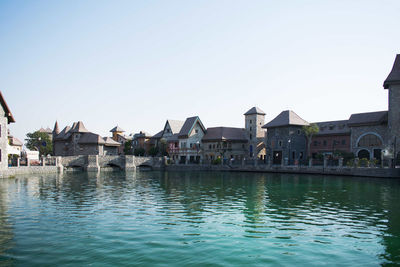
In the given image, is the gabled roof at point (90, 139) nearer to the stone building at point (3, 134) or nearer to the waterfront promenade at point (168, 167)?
the waterfront promenade at point (168, 167)

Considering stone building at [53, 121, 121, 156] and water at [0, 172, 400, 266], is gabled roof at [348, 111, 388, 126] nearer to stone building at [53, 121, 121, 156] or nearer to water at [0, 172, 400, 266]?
water at [0, 172, 400, 266]

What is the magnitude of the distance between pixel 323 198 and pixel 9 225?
2080cm

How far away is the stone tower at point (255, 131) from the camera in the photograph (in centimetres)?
A: 7812

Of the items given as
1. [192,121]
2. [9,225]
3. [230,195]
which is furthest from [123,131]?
[9,225]

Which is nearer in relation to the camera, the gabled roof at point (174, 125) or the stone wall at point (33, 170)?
the stone wall at point (33, 170)

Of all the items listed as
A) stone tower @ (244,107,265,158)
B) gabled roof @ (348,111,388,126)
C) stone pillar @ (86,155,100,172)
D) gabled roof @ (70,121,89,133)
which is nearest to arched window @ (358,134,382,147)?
gabled roof @ (348,111,388,126)

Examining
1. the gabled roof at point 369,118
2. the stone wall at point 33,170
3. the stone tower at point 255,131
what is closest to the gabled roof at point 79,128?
the stone wall at point 33,170

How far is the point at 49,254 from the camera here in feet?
38.8

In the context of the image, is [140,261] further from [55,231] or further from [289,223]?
[289,223]

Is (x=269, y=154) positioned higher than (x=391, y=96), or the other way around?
(x=391, y=96)

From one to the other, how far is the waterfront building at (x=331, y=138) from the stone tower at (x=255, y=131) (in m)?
11.9

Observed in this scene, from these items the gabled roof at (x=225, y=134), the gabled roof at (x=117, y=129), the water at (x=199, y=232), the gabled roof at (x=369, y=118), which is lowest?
the water at (x=199, y=232)

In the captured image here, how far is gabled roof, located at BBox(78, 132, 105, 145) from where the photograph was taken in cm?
7988

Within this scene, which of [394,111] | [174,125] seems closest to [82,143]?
[174,125]
